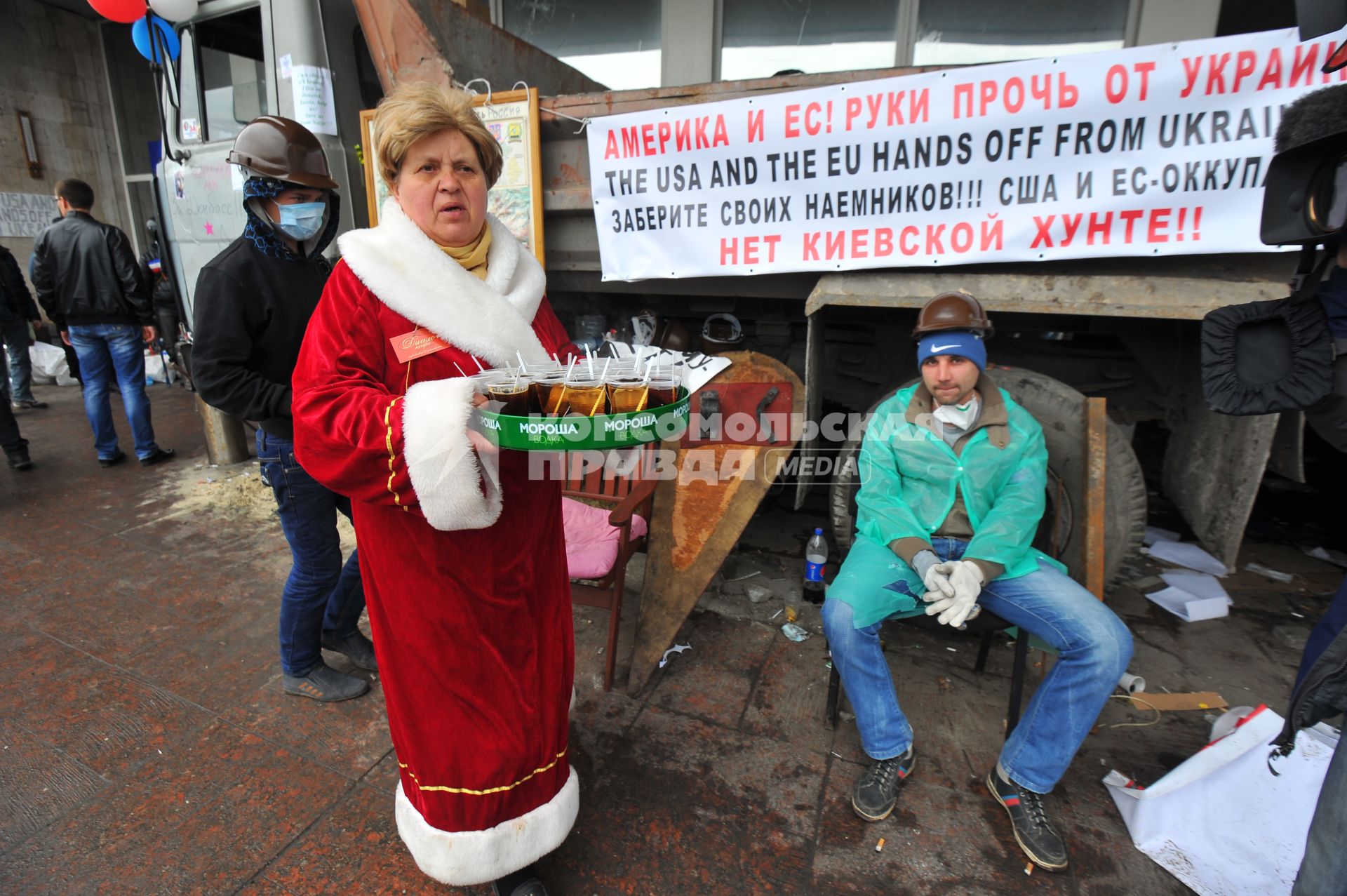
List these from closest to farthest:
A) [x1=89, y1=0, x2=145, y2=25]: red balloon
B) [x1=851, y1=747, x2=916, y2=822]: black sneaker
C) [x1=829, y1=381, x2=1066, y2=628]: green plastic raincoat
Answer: [x1=851, y1=747, x2=916, y2=822]: black sneaker → [x1=829, y1=381, x2=1066, y2=628]: green plastic raincoat → [x1=89, y1=0, x2=145, y2=25]: red balloon

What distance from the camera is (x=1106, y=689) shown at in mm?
1766

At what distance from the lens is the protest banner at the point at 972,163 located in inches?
85.2

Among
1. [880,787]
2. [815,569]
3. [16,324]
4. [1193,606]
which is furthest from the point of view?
[16,324]

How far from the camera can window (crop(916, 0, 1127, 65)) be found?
3586 millimetres

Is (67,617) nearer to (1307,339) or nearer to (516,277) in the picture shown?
(516,277)

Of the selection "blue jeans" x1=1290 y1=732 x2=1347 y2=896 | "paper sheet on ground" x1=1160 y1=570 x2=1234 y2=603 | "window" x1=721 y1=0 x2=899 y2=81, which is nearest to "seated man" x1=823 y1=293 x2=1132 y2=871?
"blue jeans" x1=1290 y1=732 x2=1347 y2=896

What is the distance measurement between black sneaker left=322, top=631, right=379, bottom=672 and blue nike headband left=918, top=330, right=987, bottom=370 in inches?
92.8

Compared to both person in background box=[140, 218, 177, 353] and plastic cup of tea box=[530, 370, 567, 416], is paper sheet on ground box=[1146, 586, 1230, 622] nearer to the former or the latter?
plastic cup of tea box=[530, 370, 567, 416]

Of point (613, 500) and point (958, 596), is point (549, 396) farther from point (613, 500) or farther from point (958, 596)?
point (613, 500)

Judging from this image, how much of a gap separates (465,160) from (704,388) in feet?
6.58

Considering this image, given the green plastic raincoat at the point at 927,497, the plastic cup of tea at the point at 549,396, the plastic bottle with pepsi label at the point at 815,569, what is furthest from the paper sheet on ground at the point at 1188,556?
the plastic cup of tea at the point at 549,396

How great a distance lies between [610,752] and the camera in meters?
2.09

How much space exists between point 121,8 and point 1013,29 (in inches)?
199

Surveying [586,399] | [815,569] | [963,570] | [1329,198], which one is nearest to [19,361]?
[815,569]
